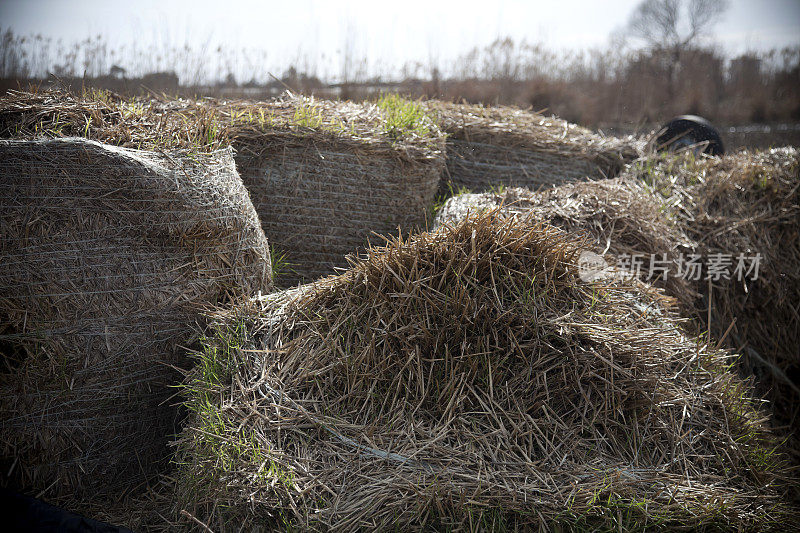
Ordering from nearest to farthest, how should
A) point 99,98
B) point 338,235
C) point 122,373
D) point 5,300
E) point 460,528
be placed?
1. point 460,528
2. point 5,300
3. point 122,373
4. point 99,98
5. point 338,235

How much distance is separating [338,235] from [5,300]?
158 cm

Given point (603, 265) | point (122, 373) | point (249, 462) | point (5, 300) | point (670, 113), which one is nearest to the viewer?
point (249, 462)

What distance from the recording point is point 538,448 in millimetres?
Result: 1748

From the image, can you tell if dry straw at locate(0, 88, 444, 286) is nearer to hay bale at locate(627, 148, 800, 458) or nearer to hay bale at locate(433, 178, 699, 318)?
hay bale at locate(433, 178, 699, 318)

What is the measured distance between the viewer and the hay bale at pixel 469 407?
1.57m

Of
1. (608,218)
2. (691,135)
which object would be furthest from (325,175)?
(691,135)

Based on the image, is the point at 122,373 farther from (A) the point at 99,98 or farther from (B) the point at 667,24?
(B) the point at 667,24

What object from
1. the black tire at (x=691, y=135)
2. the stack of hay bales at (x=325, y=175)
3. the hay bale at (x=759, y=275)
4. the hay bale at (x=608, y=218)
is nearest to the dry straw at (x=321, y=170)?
the stack of hay bales at (x=325, y=175)

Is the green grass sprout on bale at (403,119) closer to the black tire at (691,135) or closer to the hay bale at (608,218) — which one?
the hay bale at (608,218)

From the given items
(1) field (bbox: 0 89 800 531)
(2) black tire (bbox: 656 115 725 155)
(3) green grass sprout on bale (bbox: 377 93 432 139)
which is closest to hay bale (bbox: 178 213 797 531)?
(1) field (bbox: 0 89 800 531)

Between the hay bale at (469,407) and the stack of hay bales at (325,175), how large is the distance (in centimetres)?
82

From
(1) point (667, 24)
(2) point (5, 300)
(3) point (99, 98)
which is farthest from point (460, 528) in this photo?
(1) point (667, 24)

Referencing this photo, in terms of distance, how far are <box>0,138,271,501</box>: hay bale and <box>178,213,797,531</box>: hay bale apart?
0.26 metres

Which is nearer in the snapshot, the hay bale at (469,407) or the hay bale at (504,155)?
the hay bale at (469,407)
